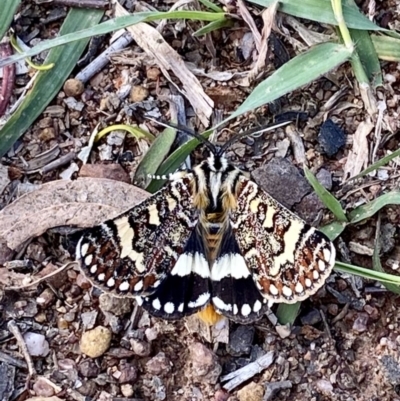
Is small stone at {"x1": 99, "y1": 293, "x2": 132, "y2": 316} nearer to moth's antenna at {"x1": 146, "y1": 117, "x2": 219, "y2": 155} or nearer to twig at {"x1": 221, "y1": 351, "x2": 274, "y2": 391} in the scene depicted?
twig at {"x1": 221, "y1": 351, "x2": 274, "y2": 391}

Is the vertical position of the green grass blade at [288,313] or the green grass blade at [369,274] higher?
the green grass blade at [369,274]

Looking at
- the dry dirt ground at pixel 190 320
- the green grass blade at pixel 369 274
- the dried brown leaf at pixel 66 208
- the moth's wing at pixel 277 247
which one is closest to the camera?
the moth's wing at pixel 277 247

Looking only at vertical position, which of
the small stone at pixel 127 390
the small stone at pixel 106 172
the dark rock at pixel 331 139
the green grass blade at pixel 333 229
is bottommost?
the small stone at pixel 127 390

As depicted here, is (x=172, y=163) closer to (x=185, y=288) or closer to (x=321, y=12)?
(x=185, y=288)

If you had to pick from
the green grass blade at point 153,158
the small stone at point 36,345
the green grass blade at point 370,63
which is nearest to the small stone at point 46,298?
the small stone at point 36,345

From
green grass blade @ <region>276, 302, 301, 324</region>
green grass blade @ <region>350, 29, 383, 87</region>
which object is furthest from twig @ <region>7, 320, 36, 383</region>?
green grass blade @ <region>350, 29, 383, 87</region>

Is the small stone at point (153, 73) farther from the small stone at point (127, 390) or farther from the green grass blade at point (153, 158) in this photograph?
the small stone at point (127, 390)
